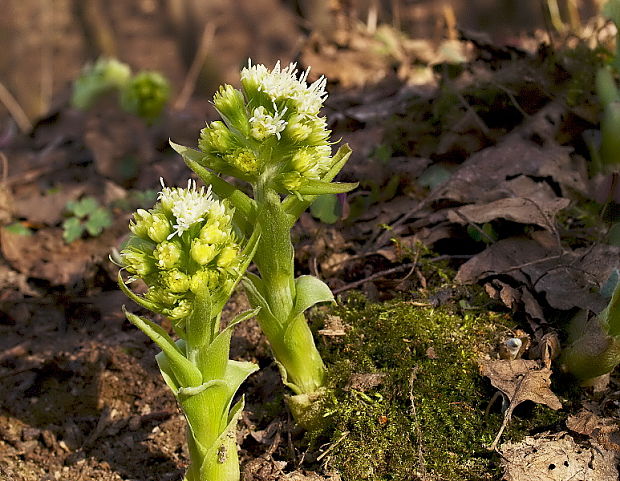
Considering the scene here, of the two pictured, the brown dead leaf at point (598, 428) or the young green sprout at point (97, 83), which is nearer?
the brown dead leaf at point (598, 428)

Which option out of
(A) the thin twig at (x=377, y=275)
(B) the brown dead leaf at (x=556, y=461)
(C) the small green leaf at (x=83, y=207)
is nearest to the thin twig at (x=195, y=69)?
(C) the small green leaf at (x=83, y=207)

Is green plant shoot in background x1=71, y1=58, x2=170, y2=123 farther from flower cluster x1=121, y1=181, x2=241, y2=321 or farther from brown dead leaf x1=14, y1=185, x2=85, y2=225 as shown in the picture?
flower cluster x1=121, y1=181, x2=241, y2=321

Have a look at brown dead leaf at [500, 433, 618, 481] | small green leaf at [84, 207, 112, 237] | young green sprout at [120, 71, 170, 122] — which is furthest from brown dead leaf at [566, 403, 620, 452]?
young green sprout at [120, 71, 170, 122]

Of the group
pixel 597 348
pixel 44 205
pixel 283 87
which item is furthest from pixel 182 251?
pixel 44 205

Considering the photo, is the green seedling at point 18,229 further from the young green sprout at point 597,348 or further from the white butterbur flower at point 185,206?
the young green sprout at point 597,348

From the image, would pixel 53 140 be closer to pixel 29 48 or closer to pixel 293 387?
pixel 293 387

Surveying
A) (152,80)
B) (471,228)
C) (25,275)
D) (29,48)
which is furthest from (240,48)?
(471,228)
